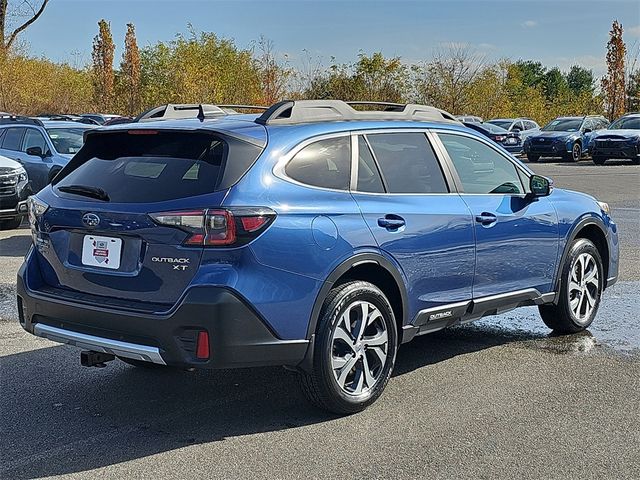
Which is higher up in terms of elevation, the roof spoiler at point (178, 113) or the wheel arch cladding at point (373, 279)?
the roof spoiler at point (178, 113)

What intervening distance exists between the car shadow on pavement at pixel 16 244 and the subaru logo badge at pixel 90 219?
6.34 meters

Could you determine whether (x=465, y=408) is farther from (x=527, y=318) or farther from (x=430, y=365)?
(x=527, y=318)

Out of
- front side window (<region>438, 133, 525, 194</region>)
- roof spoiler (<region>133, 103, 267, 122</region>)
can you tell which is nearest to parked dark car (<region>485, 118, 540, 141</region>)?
front side window (<region>438, 133, 525, 194</region>)

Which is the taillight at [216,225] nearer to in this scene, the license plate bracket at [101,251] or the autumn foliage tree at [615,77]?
the license plate bracket at [101,251]

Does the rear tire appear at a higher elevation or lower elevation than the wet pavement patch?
higher

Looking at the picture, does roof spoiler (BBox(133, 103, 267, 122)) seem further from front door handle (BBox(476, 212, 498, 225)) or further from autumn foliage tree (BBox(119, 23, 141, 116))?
autumn foliage tree (BBox(119, 23, 141, 116))

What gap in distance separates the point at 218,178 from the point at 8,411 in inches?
74.2

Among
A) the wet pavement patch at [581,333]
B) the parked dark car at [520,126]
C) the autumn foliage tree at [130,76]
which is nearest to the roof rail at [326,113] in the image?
the wet pavement patch at [581,333]

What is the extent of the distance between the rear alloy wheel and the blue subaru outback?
26104 millimetres

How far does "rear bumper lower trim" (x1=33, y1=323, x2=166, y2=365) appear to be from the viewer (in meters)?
4.25

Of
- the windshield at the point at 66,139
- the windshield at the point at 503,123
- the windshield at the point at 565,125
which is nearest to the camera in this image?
the windshield at the point at 66,139

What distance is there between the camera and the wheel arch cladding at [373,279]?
4539mm

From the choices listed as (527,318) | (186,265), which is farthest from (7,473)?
(527,318)

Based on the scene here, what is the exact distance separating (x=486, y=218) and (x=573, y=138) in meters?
26.5
